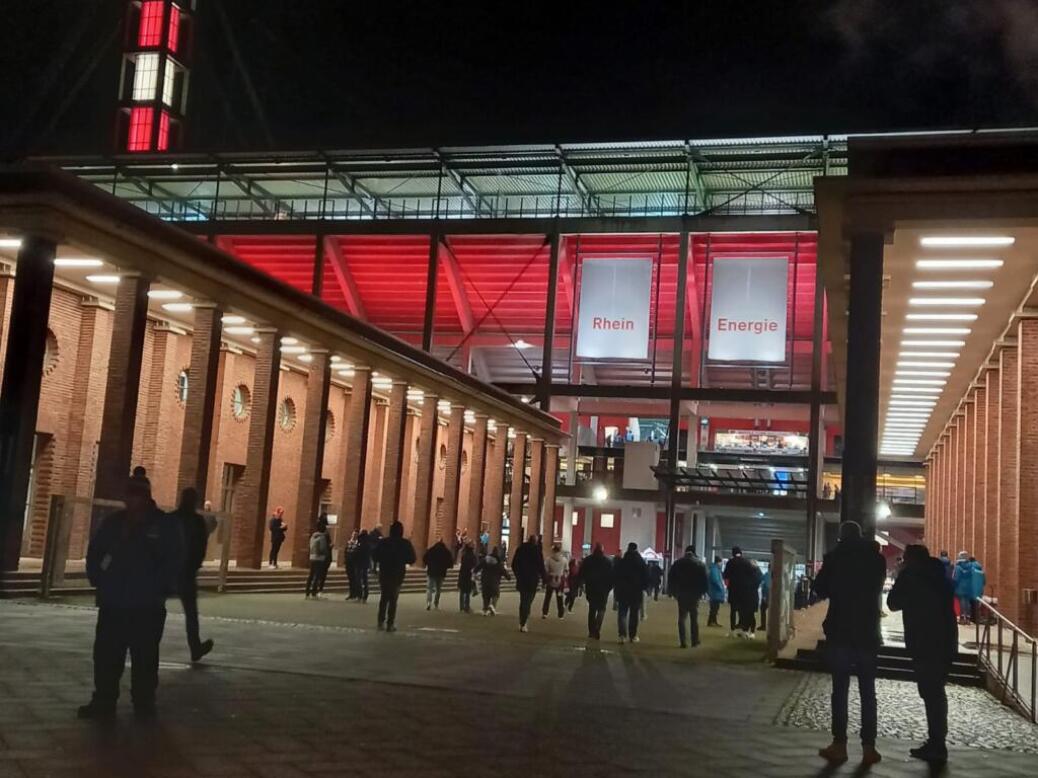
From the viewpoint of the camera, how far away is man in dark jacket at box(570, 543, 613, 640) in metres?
15.4

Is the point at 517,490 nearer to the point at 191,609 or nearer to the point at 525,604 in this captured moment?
the point at 525,604

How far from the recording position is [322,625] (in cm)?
1447

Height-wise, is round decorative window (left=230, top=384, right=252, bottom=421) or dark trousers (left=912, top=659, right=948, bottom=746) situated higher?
round decorative window (left=230, top=384, right=252, bottom=421)

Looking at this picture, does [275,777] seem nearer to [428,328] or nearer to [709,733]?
[709,733]

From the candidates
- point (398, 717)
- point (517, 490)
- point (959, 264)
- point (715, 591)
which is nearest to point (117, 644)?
point (398, 717)

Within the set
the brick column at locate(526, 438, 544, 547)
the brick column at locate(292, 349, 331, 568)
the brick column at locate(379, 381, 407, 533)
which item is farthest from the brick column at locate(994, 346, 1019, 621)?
the brick column at locate(526, 438, 544, 547)

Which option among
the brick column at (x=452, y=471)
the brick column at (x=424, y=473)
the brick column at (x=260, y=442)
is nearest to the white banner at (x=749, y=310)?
the brick column at (x=452, y=471)

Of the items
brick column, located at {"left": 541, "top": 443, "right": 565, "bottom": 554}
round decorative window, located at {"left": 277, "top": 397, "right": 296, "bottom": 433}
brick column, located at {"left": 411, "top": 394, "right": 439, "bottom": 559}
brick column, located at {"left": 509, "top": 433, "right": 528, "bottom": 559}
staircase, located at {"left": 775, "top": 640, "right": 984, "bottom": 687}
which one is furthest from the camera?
brick column, located at {"left": 541, "top": 443, "right": 565, "bottom": 554}

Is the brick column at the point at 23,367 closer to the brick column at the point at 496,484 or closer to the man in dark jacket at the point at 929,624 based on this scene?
the man in dark jacket at the point at 929,624

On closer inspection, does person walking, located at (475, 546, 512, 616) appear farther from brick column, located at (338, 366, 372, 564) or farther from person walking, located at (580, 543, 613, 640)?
brick column, located at (338, 366, 372, 564)

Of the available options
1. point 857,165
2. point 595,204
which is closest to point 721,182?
point 595,204

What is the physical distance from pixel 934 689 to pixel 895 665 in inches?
217

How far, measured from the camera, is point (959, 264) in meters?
15.5

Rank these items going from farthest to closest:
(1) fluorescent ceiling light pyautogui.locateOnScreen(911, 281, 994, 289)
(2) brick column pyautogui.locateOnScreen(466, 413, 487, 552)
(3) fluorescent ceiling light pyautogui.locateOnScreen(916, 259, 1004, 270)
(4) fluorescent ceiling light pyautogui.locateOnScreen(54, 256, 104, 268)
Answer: (2) brick column pyautogui.locateOnScreen(466, 413, 487, 552)
(4) fluorescent ceiling light pyautogui.locateOnScreen(54, 256, 104, 268)
(1) fluorescent ceiling light pyautogui.locateOnScreen(911, 281, 994, 289)
(3) fluorescent ceiling light pyautogui.locateOnScreen(916, 259, 1004, 270)
